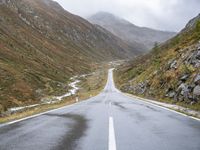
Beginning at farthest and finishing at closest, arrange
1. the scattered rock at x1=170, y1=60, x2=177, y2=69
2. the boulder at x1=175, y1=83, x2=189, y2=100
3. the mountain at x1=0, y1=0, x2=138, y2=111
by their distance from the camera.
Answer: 1. the mountain at x1=0, y1=0, x2=138, y2=111
2. the scattered rock at x1=170, y1=60, x2=177, y2=69
3. the boulder at x1=175, y1=83, x2=189, y2=100

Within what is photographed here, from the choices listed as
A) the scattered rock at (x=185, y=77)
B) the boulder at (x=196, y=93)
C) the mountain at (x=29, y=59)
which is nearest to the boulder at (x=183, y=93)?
the scattered rock at (x=185, y=77)

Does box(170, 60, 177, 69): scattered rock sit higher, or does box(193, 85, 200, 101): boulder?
box(170, 60, 177, 69): scattered rock

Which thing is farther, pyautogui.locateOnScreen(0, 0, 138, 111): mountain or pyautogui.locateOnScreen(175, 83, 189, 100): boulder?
pyautogui.locateOnScreen(0, 0, 138, 111): mountain

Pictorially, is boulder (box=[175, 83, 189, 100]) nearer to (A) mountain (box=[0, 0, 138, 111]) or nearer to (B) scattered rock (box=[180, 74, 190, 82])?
(B) scattered rock (box=[180, 74, 190, 82])

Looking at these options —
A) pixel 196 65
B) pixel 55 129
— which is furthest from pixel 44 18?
pixel 55 129

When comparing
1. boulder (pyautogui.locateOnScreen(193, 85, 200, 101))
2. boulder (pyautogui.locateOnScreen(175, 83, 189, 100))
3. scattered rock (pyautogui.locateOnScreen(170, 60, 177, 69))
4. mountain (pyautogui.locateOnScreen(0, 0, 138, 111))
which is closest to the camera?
boulder (pyautogui.locateOnScreen(193, 85, 200, 101))

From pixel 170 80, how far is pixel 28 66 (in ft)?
198

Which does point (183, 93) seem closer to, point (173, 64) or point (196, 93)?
point (196, 93)

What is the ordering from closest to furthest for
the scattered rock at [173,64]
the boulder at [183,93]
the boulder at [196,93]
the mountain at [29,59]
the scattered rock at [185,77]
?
the boulder at [196,93] < the boulder at [183,93] < the scattered rock at [185,77] < the scattered rock at [173,64] < the mountain at [29,59]

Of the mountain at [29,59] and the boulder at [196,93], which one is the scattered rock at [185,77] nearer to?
the boulder at [196,93]

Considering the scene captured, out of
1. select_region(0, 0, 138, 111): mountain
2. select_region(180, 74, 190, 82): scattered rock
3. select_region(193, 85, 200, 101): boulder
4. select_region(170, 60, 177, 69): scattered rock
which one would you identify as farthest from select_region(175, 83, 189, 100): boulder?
select_region(0, 0, 138, 111): mountain

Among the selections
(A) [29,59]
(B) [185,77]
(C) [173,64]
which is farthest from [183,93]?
(A) [29,59]

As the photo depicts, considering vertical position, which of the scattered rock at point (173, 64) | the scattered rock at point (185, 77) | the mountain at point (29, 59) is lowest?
the scattered rock at point (185, 77)

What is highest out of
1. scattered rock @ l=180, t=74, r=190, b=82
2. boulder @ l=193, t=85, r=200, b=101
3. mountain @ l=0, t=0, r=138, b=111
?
mountain @ l=0, t=0, r=138, b=111
